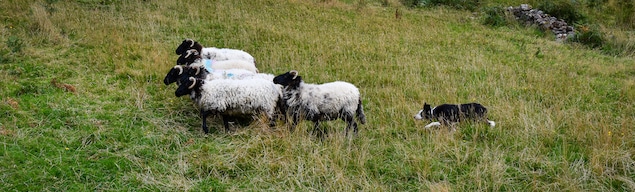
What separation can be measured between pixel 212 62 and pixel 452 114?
4.72m

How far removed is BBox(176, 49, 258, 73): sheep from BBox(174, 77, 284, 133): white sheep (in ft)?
5.99

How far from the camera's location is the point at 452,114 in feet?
24.7

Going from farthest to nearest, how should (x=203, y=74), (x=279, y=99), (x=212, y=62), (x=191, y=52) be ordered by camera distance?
(x=191, y=52)
(x=212, y=62)
(x=203, y=74)
(x=279, y=99)

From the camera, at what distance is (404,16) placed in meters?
18.1

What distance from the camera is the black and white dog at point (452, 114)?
736cm

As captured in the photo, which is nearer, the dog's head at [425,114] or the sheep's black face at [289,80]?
the sheep's black face at [289,80]

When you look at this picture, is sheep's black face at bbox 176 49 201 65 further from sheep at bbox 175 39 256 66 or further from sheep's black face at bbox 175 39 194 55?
sheep's black face at bbox 175 39 194 55

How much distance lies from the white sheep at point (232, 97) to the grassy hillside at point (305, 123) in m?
0.27

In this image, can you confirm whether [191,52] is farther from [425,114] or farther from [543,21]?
[543,21]

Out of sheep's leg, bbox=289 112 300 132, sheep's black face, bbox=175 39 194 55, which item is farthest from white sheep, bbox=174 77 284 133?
sheep's black face, bbox=175 39 194 55

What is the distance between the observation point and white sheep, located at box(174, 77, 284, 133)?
704 centimetres

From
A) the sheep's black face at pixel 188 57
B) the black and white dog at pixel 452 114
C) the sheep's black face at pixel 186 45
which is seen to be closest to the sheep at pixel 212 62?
the sheep's black face at pixel 188 57

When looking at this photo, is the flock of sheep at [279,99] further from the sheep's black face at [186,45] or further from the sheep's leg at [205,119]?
the sheep's black face at [186,45]

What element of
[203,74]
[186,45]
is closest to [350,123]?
[203,74]
